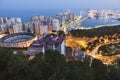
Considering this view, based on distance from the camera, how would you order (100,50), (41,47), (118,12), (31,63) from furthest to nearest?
(118,12), (100,50), (41,47), (31,63)

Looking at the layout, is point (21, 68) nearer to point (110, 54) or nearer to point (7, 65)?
point (7, 65)

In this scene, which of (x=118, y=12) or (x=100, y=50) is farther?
(x=118, y=12)

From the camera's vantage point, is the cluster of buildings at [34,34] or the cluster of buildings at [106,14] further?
the cluster of buildings at [106,14]

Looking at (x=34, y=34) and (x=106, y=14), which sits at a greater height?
(x=106, y=14)

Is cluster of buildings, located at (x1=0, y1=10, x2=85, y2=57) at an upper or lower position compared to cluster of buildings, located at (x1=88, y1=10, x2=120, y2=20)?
lower

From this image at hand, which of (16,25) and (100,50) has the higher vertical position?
(16,25)

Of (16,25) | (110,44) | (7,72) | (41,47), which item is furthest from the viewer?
(16,25)

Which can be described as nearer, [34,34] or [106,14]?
[34,34]

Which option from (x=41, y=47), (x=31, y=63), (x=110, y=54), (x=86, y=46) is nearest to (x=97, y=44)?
(x=86, y=46)

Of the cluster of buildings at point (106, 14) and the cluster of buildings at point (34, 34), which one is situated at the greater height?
the cluster of buildings at point (106, 14)

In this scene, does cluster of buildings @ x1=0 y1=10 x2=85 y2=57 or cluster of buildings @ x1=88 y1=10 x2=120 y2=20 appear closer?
cluster of buildings @ x1=0 y1=10 x2=85 y2=57
